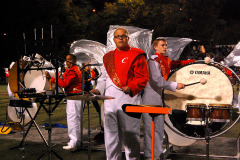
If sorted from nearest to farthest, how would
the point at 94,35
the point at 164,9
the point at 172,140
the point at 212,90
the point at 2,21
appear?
the point at 212,90 → the point at 172,140 → the point at 2,21 → the point at 94,35 → the point at 164,9

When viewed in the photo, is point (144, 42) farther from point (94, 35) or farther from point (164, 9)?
point (164, 9)

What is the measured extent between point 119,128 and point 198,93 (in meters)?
1.91

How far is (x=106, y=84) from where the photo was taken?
452cm

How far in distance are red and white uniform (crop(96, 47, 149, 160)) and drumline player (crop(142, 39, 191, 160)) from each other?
95 centimetres

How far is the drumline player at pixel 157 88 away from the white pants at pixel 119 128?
1075 mm

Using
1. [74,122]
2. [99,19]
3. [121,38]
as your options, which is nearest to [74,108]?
[74,122]

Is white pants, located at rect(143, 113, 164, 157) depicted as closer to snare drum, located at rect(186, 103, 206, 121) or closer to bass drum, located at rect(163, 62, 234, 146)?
bass drum, located at rect(163, 62, 234, 146)

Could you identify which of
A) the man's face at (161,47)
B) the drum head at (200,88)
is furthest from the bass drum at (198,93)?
the man's face at (161,47)

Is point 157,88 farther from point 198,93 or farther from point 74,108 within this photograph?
point 74,108

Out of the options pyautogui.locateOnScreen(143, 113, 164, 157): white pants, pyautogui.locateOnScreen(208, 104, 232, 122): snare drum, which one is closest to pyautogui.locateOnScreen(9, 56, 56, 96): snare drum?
pyautogui.locateOnScreen(143, 113, 164, 157): white pants

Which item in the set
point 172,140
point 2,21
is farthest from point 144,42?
point 2,21

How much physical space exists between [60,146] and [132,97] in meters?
3.57

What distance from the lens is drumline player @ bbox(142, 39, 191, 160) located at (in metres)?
5.32

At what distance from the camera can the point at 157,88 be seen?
5.60 meters
